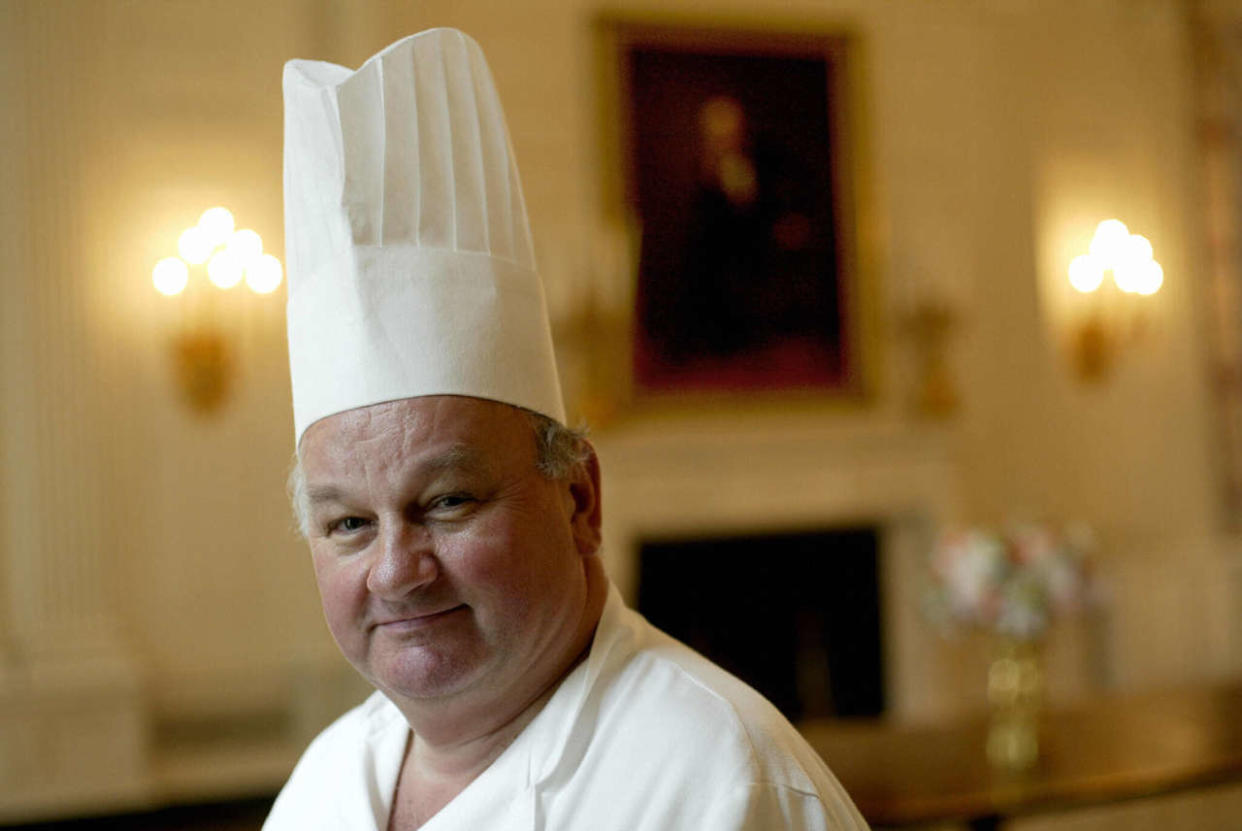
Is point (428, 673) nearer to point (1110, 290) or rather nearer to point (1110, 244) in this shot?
point (1110, 244)

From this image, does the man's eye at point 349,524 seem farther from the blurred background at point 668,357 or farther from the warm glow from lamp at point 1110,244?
the warm glow from lamp at point 1110,244

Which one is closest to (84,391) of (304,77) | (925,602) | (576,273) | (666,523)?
(576,273)

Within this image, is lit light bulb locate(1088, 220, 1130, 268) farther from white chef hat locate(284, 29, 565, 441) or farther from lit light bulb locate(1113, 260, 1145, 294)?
white chef hat locate(284, 29, 565, 441)

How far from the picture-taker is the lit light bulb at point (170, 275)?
5.10m

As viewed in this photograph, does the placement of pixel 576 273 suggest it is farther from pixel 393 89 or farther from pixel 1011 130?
pixel 393 89

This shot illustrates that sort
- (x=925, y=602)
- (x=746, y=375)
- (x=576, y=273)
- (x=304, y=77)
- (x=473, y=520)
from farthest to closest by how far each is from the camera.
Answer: (x=746, y=375) → (x=576, y=273) → (x=925, y=602) → (x=304, y=77) → (x=473, y=520)

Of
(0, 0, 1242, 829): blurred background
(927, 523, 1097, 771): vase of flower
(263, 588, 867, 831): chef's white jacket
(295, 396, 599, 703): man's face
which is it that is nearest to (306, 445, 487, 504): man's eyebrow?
(295, 396, 599, 703): man's face

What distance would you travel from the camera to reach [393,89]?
135 centimetres

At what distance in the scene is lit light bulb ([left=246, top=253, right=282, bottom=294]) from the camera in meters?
5.04

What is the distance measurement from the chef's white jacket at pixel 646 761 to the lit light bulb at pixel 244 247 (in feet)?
13.2

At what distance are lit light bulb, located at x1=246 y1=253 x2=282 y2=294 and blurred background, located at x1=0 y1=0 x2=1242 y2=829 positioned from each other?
188 millimetres

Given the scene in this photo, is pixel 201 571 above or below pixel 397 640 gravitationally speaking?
below

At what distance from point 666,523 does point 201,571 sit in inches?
85.6

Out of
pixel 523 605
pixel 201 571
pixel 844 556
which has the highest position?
pixel 523 605
